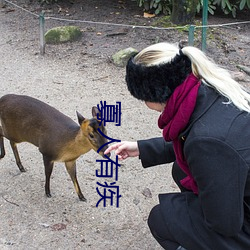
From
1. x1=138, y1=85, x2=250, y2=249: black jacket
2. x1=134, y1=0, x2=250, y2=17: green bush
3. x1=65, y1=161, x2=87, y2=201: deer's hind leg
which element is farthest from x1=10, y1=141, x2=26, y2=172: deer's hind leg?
x1=134, y1=0, x2=250, y2=17: green bush

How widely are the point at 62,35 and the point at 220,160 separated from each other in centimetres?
493

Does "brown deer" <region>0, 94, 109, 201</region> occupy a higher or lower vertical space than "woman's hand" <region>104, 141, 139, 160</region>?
lower

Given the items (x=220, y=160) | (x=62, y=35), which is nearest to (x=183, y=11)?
(x=62, y=35)

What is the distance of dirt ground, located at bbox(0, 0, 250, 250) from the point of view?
309 centimetres

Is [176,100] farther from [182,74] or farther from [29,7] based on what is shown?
[29,7]

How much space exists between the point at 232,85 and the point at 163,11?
218 inches

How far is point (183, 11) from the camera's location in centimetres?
675

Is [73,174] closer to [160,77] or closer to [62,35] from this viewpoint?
[160,77]

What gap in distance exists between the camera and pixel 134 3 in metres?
8.23

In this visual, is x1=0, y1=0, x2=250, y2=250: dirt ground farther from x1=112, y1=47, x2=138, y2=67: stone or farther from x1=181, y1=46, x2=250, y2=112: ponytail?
Result: x1=181, y1=46, x2=250, y2=112: ponytail

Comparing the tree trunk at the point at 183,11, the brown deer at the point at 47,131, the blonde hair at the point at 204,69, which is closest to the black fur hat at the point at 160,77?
the blonde hair at the point at 204,69

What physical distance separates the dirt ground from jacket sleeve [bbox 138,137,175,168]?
60cm

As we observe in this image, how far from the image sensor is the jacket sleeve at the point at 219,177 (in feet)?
6.29

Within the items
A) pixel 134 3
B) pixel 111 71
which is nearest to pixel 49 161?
pixel 111 71
